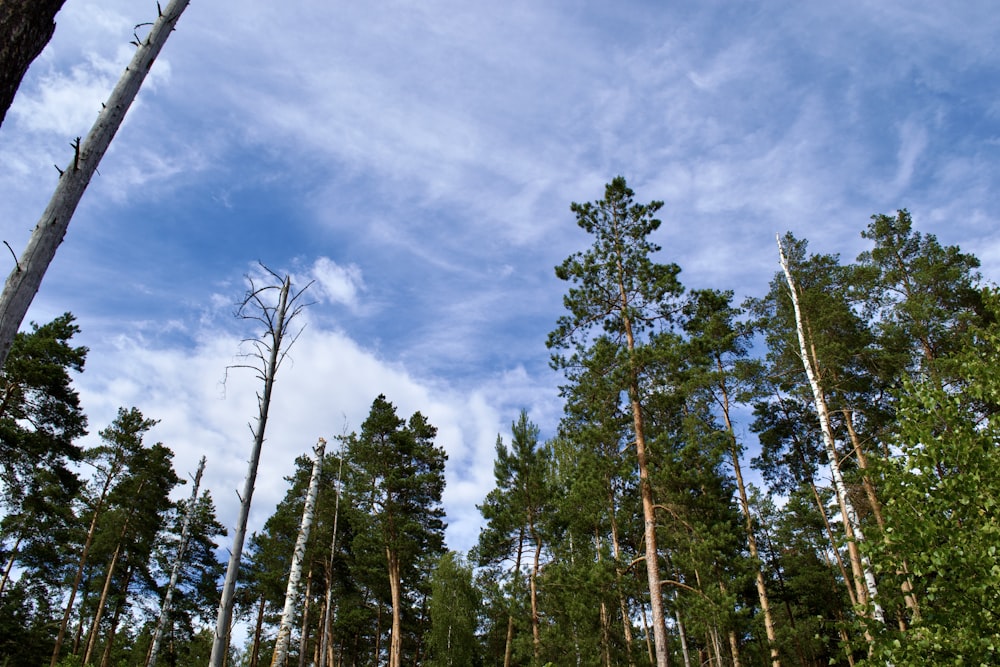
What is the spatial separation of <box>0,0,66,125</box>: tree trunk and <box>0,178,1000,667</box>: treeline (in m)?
8.48

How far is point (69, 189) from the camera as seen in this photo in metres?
3.77

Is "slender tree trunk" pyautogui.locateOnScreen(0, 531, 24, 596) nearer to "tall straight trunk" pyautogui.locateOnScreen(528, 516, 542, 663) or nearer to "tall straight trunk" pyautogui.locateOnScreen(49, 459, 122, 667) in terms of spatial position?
"tall straight trunk" pyautogui.locateOnScreen(49, 459, 122, 667)

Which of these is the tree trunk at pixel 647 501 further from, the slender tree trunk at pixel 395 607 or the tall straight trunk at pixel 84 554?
the tall straight trunk at pixel 84 554

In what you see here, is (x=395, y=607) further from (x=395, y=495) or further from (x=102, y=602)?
Answer: (x=102, y=602)

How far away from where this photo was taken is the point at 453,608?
2500cm

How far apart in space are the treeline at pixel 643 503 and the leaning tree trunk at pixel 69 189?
7.69m

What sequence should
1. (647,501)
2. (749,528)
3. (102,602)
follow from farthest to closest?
(102,602)
(749,528)
(647,501)

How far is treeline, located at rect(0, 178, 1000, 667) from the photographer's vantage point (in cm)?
612

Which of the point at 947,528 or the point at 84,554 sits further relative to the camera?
the point at 84,554

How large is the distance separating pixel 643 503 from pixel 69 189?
12764mm

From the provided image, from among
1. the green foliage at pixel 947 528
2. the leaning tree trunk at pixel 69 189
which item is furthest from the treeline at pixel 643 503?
the leaning tree trunk at pixel 69 189

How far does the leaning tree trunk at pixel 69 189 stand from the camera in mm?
3287

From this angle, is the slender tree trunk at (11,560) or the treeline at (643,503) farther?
the slender tree trunk at (11,560)

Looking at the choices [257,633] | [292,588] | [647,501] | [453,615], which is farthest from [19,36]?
[257,633]
